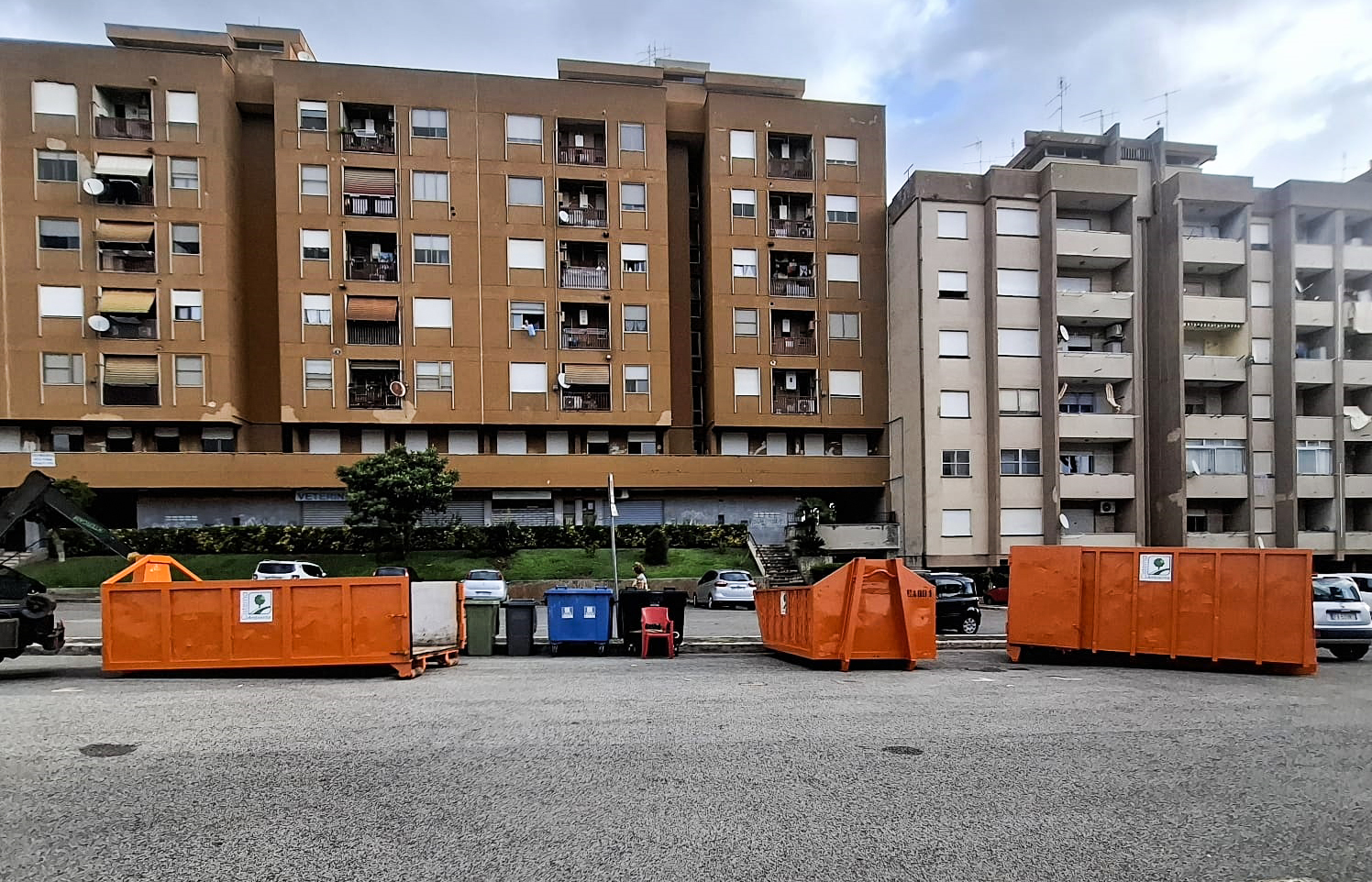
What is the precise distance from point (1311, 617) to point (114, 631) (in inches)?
700

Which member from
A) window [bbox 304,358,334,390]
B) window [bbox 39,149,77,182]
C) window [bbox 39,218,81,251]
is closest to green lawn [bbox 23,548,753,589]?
window [bbox 304,358,334,390]

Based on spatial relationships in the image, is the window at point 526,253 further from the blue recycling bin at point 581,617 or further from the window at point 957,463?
the blue recycling bin at point 581,617

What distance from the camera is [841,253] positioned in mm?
37156

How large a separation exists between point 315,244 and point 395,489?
1270cm

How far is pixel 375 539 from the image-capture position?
103ft

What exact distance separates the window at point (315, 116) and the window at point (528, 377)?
42.6 feet

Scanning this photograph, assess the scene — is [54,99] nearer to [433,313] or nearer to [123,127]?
[123,127]

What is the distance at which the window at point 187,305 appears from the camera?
3297 cm

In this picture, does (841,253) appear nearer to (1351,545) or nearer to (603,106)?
(603,106)

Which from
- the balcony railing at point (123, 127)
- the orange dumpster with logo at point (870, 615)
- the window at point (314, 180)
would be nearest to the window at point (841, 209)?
the window at point (314, 180)

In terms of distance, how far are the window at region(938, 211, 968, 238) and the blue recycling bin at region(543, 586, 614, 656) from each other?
82.7ft

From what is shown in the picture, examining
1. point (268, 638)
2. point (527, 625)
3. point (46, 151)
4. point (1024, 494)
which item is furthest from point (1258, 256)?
point (46, 151)

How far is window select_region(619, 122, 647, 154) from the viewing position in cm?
3612

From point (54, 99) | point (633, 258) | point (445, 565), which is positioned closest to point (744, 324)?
point (633, 258)
